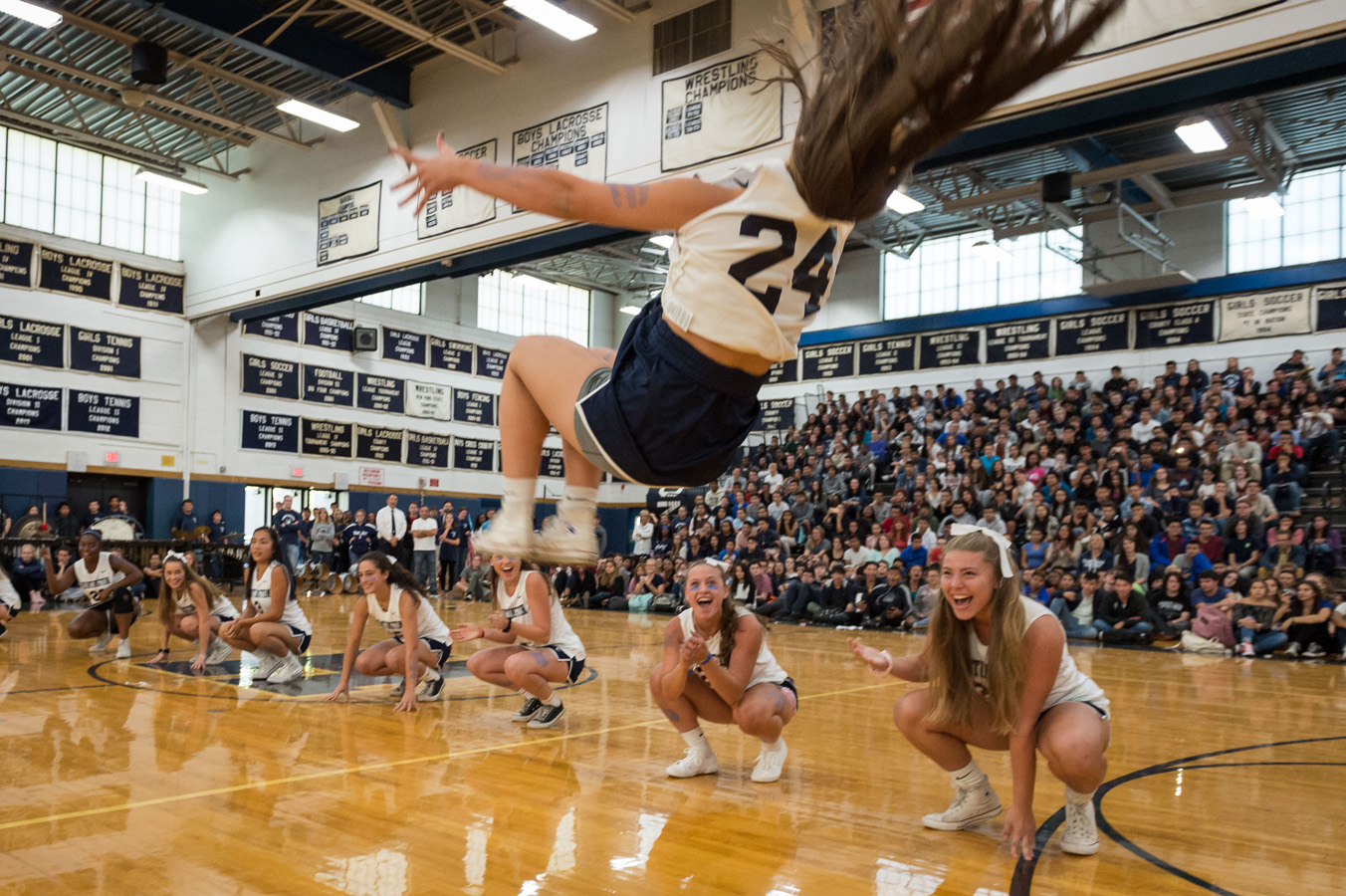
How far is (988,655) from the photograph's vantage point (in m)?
3.49

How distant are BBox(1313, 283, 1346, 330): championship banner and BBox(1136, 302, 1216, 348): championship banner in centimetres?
154

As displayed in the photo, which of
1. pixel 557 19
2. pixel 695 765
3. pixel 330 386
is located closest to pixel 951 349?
pixel 557 19

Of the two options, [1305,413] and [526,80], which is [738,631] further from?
[1305,413]

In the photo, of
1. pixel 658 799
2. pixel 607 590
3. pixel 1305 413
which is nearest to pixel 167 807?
pixel 658 799

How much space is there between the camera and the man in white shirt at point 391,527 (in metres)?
16.4

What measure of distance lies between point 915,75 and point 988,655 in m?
2.50

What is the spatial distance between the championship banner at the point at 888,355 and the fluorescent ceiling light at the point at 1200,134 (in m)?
8.09

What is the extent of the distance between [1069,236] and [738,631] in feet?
52.5

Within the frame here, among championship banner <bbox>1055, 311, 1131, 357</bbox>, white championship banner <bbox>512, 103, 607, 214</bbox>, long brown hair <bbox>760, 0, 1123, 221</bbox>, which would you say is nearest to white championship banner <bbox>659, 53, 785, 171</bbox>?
white championship banner <bbox>512, 103, 607, 214</bbox>

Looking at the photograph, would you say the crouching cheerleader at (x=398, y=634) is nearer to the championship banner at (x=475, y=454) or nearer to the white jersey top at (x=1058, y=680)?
the white jersey top at (x=1058, y=680)

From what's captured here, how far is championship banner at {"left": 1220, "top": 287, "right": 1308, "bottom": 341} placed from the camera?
52.5ft

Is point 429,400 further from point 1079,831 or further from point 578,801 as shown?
point 1079,831

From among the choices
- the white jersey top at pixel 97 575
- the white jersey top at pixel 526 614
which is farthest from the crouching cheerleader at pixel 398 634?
the white jersey top at pixel 97 575

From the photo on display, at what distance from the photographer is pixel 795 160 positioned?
5.63ft
